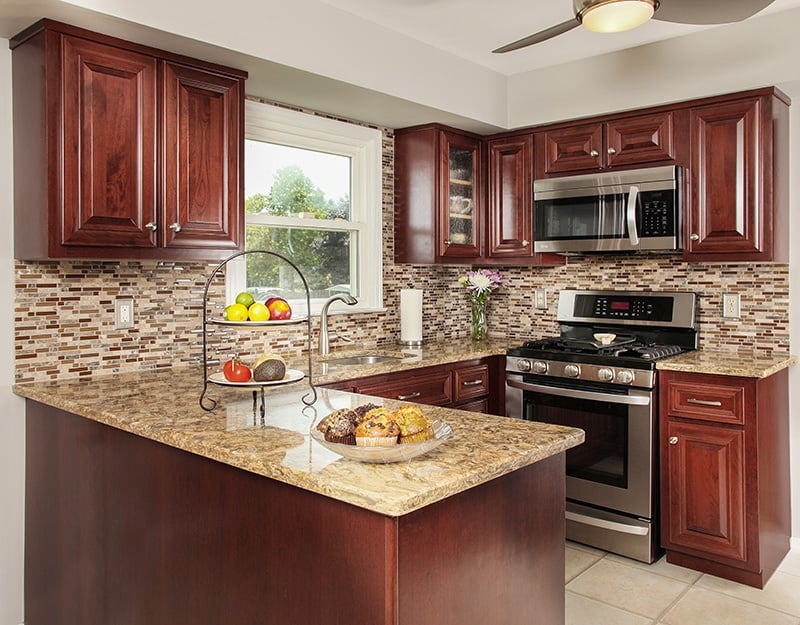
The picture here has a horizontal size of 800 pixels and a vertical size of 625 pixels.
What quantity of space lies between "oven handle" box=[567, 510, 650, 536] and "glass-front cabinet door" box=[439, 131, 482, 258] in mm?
1598

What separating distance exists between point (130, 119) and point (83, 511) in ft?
4.57

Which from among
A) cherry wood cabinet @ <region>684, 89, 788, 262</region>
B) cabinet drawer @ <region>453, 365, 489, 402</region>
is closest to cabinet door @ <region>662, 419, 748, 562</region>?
cherry wood cabinet @ <region>684, 89, 788, 262</region>

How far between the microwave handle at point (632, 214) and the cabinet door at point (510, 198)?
62 cm

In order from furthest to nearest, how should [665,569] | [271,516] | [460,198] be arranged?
[460,198] < [665,569] < [271,516]

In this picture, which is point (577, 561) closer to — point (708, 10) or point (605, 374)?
point (605, 374)

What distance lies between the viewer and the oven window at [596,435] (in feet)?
11.3

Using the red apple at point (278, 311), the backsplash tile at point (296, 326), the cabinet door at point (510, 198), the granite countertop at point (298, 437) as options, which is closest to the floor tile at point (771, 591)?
the backsplash tile at point (296, 326)

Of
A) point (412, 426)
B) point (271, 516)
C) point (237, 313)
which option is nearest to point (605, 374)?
point (237, 313)

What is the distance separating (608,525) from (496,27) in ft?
8.20

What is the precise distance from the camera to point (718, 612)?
9.45 ft

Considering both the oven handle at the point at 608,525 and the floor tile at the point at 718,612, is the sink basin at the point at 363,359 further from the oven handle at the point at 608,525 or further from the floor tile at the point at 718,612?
the floor tile at the point at 718,612

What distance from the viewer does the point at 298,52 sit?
292 cm

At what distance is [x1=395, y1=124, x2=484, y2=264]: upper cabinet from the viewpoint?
4004 mm

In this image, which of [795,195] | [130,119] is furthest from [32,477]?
[795,195]
